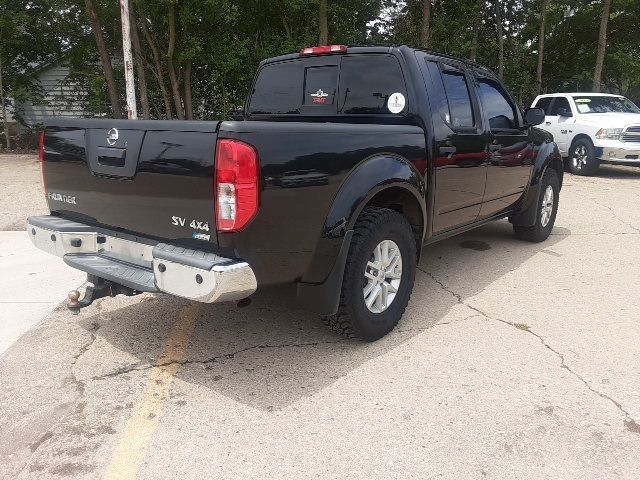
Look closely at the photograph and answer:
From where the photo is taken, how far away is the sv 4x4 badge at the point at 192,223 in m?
2.71

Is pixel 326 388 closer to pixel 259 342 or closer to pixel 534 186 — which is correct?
pixel 259 342

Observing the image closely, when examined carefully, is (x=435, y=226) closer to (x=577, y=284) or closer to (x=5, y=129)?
(x=577, y=284)

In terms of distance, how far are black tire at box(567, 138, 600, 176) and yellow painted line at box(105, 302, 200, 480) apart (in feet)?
36.6

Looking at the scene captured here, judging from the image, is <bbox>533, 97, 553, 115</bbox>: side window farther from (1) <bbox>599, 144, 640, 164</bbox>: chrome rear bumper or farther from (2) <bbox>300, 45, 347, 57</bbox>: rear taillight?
(2) <bbox>300, 45, 347, 57</bbox>: rear taillight

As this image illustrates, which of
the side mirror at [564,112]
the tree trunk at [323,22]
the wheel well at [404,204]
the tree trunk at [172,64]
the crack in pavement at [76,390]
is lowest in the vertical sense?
the crack in pavement at [76,390]

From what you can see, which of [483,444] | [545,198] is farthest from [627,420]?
[545,198]

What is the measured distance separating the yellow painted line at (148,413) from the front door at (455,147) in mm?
2128

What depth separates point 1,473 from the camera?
231cm

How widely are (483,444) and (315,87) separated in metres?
3.05

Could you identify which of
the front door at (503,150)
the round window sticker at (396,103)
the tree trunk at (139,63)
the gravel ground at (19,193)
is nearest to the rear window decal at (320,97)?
the round window sticker at (396,103)

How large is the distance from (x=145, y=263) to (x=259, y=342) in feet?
3.32

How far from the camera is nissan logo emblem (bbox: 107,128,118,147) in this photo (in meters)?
3.04

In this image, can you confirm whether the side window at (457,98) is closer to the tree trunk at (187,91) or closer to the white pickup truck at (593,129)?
the white pickup truck at (593,129)

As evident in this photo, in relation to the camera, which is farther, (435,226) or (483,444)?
(435,226)
